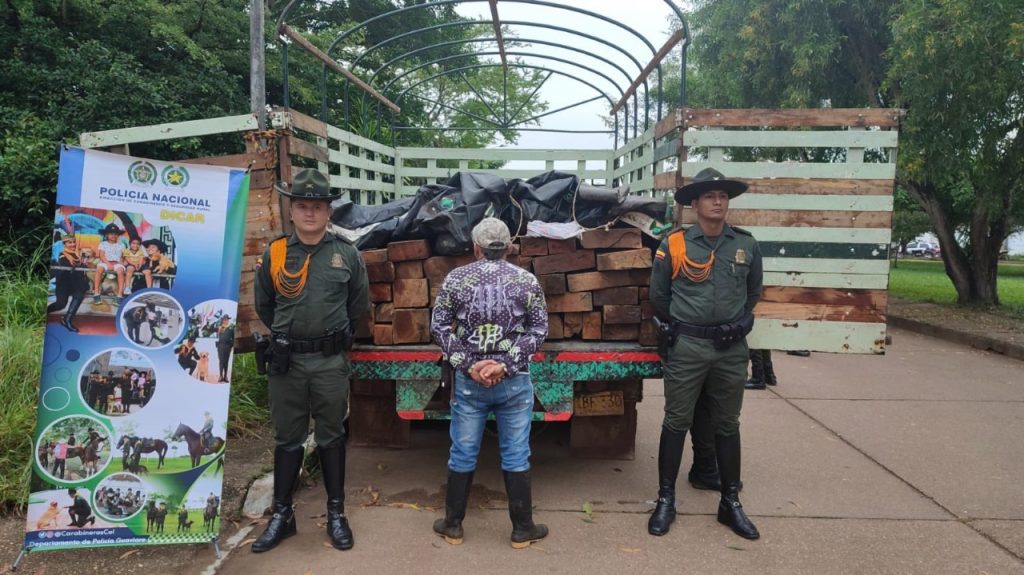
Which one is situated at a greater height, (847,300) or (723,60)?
(723,60)

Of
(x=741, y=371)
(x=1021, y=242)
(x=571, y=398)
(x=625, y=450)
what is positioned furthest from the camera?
(x=1021, y=242)

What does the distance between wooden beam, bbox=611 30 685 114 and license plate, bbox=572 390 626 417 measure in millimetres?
2518

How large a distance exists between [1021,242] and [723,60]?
2248 inches

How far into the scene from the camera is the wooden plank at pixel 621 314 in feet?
12.7

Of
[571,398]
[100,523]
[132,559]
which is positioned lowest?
[132,559]

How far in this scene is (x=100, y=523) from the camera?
308cm

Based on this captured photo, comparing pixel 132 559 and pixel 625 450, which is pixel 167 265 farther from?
pixel 625 450

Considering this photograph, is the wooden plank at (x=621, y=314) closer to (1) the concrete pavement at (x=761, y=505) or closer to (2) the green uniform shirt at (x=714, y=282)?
(2) the green uniform shirt at (x=714, y=282)

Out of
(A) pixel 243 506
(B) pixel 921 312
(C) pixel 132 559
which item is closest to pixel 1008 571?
(A) pixel 243 506

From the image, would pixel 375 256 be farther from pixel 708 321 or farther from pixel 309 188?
pixel 708 321

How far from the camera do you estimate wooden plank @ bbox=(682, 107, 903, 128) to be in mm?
3842

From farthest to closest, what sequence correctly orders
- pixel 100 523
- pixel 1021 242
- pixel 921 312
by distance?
pixel 1021 242 < pixel 921 312 < pixel 100 523

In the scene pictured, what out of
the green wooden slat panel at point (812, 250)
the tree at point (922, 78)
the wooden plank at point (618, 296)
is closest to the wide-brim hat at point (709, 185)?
→ the green wooden slat panel at point (812, 250)

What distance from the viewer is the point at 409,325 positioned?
3.88 m
